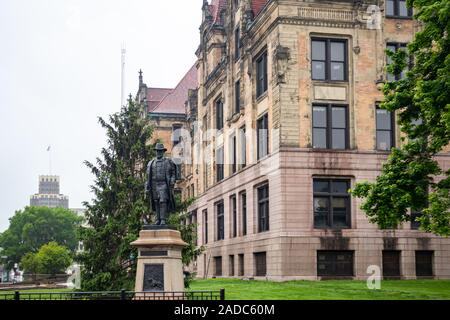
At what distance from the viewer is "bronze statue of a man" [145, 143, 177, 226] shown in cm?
2498

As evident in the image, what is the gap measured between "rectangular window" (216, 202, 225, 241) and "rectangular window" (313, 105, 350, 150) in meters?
16.8

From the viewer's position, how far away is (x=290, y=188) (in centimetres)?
4178

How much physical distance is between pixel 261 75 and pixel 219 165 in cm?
1338

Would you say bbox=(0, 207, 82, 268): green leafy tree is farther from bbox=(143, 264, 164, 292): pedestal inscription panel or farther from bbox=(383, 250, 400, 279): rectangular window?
bbox=(143, 264, 164, 292): pedestal inscription panel

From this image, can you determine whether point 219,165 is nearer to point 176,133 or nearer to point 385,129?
point 385,129

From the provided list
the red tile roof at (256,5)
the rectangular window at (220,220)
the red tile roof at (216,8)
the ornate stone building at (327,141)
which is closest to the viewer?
the ornate stone building at (327,141)

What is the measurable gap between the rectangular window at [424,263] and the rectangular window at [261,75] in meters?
14.2

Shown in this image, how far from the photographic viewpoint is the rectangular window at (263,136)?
4547 centimetres

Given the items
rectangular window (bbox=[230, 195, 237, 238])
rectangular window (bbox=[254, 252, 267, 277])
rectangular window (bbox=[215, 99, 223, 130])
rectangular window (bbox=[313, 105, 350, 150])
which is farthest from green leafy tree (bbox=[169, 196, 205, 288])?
rectangular window (bbox=[215, 99, 223, 130])

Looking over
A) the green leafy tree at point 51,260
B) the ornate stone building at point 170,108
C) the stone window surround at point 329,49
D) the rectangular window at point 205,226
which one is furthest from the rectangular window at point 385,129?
the green leafy tree at point 51,260

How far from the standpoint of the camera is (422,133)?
27469 mm

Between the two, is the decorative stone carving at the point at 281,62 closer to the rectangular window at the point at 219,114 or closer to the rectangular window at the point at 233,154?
the rectangular window at the point at 233,154

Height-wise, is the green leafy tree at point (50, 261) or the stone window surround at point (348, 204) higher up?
the stone window surround at point (348, 204)

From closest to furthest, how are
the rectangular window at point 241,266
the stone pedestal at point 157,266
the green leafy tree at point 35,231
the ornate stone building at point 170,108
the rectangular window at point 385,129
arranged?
the stone pedestal at point 157,266
the rectangular window at point 385,129
the rectangular window at point 241,266
the ornate stone building at point 170,108
the green leafy tree at point 35,231
